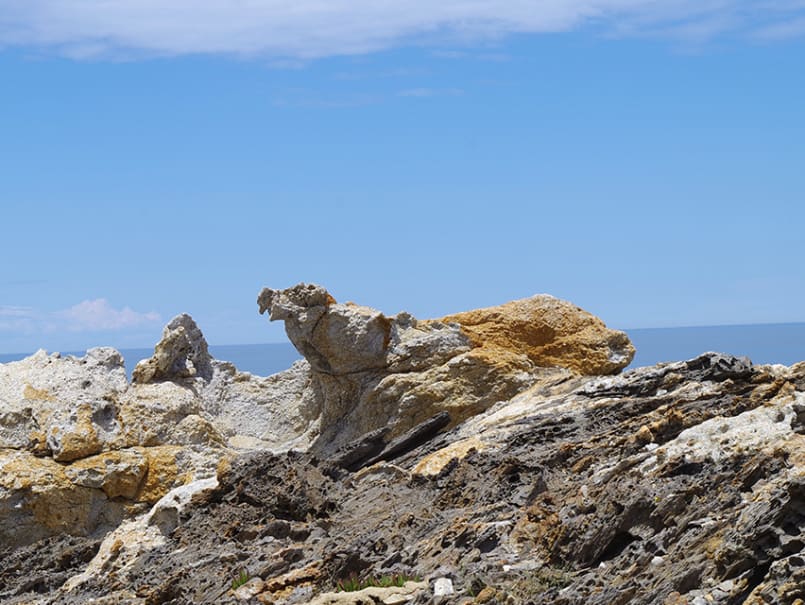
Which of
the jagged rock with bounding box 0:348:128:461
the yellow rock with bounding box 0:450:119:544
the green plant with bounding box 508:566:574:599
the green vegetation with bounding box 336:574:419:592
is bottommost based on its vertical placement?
the yellow rock with bounding box 0:450:119:544

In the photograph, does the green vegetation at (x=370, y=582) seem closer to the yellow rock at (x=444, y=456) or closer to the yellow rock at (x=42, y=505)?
the yellow rock at (x=444, y=456)

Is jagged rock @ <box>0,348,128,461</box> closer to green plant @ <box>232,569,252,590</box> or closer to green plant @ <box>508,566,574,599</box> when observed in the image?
green plant @ <box>232,569,252,590</box>

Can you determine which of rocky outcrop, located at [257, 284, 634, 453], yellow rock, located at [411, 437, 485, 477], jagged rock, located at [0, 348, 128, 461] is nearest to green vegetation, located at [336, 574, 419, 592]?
yellow rock, located at [411, 437, 485, 477]

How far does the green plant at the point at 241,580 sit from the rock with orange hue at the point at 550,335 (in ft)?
29.7

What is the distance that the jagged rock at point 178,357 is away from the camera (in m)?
22.8

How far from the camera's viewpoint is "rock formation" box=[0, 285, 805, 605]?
38.6 ft

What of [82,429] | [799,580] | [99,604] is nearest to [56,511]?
[82,429]

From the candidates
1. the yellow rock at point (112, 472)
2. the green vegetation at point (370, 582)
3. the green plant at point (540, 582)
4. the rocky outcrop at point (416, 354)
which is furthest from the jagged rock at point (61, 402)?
the green plant at point (540, 582)

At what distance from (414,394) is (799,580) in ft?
42.7

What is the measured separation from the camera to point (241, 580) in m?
14.2

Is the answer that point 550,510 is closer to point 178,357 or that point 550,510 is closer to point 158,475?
point 158,475

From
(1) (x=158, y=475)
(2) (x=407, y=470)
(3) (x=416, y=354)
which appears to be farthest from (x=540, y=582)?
(3) (x=416, y=354)

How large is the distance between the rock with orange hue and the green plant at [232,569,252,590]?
9.04 metres

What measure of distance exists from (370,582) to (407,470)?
14.6 ft
